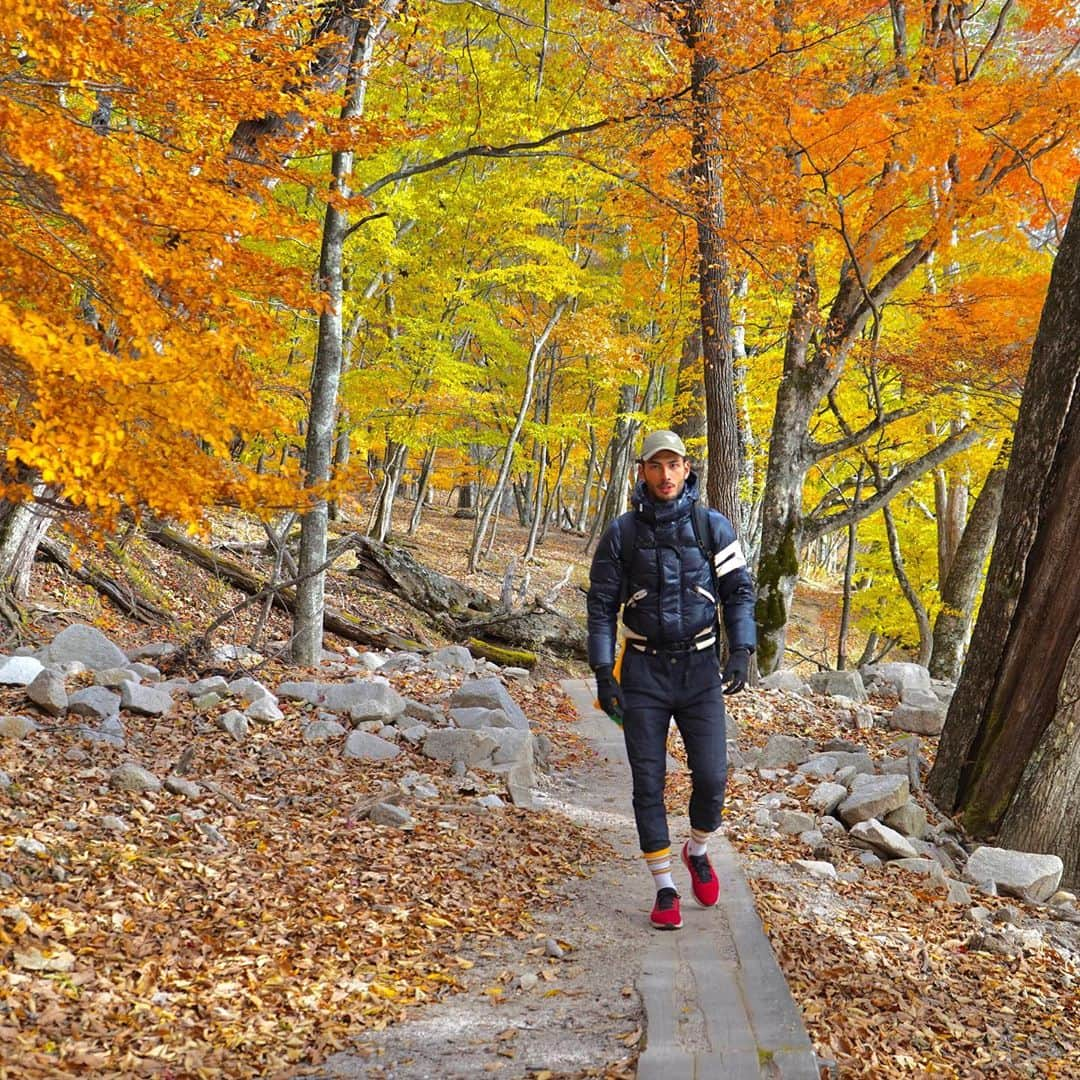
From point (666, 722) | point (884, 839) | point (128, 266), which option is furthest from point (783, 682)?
point (128, 266)

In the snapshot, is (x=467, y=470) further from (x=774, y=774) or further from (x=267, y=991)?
(x=267, y=991)

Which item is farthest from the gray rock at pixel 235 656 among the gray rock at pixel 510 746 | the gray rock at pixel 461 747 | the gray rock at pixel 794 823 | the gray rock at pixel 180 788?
the gray rock at pixel 794 823

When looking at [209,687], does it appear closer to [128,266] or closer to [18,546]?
[18,546]

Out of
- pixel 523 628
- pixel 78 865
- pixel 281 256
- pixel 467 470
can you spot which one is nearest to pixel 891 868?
pixel 78 865

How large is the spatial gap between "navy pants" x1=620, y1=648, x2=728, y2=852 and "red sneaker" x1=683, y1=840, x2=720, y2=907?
20cm

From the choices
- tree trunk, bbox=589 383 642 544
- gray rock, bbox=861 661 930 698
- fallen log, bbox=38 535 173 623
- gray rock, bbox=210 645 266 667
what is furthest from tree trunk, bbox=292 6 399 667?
tree trunk, bbox=589 383 642 544

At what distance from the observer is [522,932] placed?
4312 mm

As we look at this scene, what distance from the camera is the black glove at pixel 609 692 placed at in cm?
427

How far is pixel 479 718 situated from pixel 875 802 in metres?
2.94

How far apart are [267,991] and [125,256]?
9.90ft

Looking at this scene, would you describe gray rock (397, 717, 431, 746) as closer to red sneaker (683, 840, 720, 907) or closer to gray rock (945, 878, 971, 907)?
red sneaker (683, 840, 720, 907)

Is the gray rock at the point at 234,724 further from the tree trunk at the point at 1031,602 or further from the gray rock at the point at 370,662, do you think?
the tree trunk at the point at 1031,602

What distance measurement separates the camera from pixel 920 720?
28.6ft

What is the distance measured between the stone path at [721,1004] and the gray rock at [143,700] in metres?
3.75
